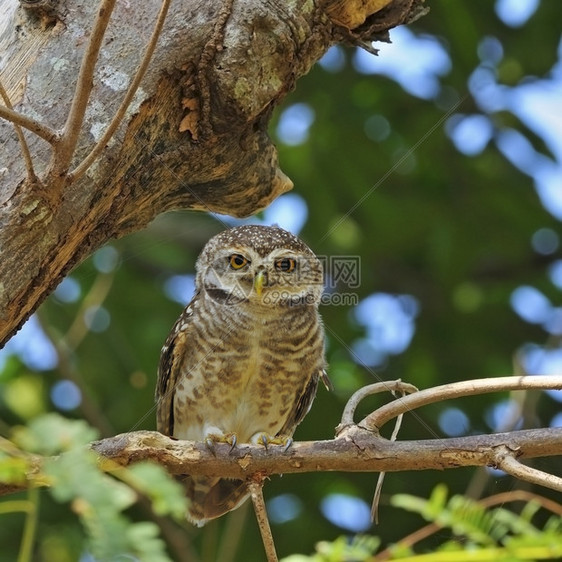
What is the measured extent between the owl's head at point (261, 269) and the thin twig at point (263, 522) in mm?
1602

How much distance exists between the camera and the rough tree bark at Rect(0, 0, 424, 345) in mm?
→ 2395

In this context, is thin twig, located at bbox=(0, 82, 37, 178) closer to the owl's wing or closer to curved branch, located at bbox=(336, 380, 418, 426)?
curved branch, located at bbox=(336, 380, 418, 426)

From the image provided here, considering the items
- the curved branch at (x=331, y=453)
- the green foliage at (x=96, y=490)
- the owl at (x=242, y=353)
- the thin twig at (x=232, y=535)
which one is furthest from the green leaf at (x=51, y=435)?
the thin twig at (x=232, y=535)

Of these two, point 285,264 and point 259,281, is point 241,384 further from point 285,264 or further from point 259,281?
point 285,264

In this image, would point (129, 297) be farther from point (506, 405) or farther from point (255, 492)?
point (255, 492)

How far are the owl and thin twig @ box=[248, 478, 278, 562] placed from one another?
1326 millimetres

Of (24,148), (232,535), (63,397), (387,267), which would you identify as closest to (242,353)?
(232,535)

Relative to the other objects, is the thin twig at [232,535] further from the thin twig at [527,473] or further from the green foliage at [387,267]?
the thin twig at [527,473]

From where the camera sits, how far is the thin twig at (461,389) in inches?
94.6

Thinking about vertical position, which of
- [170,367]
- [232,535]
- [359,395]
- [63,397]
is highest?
[359,395]

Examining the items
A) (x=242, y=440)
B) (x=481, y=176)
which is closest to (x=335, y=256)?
(x=481, y=176)

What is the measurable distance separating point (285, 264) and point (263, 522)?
1.93 metres

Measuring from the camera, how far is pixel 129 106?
2.63 metres

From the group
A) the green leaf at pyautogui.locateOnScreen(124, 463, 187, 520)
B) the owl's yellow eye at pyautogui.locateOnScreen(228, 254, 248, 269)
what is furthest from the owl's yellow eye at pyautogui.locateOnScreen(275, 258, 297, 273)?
the green leaf at pyautogui.locateOnScreen(124, 463, 187, 520)
